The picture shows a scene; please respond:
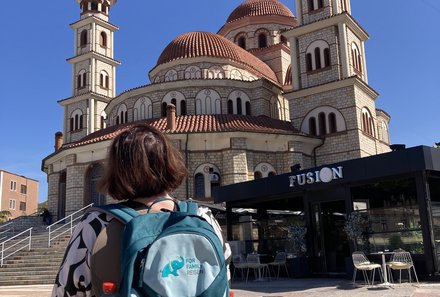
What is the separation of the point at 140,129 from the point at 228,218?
18.6 m

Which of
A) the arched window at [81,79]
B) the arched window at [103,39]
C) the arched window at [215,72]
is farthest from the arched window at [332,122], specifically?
the arched window at [103,39]

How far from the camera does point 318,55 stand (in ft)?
106

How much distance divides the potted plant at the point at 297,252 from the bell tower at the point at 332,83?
1316 centimetres

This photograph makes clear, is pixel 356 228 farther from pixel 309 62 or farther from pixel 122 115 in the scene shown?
pixel 122 115

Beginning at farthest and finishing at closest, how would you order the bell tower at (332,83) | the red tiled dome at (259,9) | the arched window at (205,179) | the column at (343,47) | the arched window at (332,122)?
the red tiled dome at (259,9), the column at (343,47), the arched window at (332,122), the bell tower at (332,83), the arched window at (205,179)

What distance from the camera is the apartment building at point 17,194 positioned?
68562 mm

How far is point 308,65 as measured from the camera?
1282 inches

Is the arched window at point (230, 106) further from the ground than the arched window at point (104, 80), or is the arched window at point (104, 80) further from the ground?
the arched window at point (104, 80)

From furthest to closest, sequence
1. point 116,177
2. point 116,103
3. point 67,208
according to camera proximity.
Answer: point 116,103
point 67,208
point 116,177

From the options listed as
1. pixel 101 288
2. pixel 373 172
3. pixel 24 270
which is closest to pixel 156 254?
pixel 101 288

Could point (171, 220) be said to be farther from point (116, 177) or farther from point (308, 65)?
point (308, 65)

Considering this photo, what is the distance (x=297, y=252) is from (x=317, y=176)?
3048mm

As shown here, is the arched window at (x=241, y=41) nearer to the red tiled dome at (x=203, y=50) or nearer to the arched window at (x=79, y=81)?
the red tiled dome at (x=203, y=50)

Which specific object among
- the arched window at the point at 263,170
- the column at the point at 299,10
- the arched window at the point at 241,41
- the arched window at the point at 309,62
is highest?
the arched window at the point at 241,41
